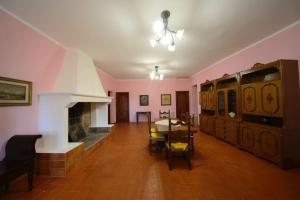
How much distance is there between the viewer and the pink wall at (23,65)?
235 cm

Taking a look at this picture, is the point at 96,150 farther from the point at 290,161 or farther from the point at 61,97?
the point at 290,161

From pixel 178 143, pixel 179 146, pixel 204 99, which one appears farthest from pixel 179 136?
pixel 204 99

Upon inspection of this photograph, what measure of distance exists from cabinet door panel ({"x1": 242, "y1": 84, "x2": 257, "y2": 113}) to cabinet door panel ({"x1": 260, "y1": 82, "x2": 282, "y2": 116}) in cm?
21

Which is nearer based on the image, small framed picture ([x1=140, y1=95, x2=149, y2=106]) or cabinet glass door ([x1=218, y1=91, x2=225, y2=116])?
cabinet glass door ([x1=218, y1=91, x2=225, y2=116])

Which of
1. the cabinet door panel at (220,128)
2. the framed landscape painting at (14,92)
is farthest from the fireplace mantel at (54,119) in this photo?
the cabinet door panel at (220,128)

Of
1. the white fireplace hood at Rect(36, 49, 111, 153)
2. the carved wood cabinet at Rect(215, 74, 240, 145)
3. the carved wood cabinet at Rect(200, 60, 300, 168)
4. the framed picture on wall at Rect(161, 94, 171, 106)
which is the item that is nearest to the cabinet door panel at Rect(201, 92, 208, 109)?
the carved wood cabinet at Rect(215, 74, 240, 145)

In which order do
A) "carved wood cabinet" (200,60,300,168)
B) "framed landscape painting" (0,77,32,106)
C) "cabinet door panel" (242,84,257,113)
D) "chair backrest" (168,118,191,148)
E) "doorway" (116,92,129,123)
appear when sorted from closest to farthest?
"framed landscape painting" (0,77,32,106) < "carved wood cabinet" (200,60,300,168) < "chair backrest" (168,118,191,148) < "cabinet door panel" (242,84,257,113) < "doorway" (116,92,129,123)

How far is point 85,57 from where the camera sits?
13.9ft

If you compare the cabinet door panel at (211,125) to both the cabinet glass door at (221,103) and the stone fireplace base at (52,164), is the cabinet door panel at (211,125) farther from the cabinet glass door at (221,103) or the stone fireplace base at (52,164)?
the stone fireplace base at (52,164)

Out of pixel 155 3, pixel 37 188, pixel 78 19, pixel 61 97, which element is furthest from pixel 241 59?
pixel 37 188

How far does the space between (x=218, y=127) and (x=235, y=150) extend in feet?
3.62

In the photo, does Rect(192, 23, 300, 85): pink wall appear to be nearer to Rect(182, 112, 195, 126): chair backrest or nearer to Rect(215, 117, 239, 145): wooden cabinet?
Rect(215, 117, 239, 145): wooden cabinet

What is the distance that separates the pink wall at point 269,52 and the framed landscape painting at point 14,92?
4858 mm

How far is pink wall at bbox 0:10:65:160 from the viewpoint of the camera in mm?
2345
